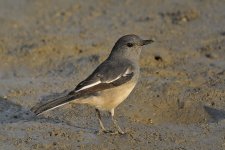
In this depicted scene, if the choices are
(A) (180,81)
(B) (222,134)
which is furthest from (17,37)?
(B) (222,134)

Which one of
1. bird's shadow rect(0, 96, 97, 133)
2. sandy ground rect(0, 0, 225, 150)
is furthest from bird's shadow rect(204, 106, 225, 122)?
bird's shadow rect(0, 96, 97, 133)

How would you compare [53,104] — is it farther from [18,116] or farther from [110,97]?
[18,116]

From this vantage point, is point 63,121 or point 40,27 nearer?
point 63,121

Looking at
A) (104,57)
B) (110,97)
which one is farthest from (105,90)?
(104,57)

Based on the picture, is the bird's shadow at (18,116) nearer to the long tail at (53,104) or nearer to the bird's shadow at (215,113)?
the long tail at (53,104)

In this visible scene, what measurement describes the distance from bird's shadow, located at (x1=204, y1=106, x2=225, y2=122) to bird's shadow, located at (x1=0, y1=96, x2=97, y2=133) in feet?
5.81

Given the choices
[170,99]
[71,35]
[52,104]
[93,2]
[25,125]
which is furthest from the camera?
[93,2]

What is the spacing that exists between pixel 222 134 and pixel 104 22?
6.25 m

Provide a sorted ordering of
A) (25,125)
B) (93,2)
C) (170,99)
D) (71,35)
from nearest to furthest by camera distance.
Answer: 1. (25,125)
2. (170,99)
3. (71,35)
4. (93,2)

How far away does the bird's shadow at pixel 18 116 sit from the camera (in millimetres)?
10709

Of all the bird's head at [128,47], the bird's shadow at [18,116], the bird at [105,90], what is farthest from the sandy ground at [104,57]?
the bird's head at [128,47]

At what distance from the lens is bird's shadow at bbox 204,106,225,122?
10862mm

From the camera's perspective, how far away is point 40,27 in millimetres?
15609

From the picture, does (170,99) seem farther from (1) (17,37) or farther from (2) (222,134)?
(1) (17,37)
